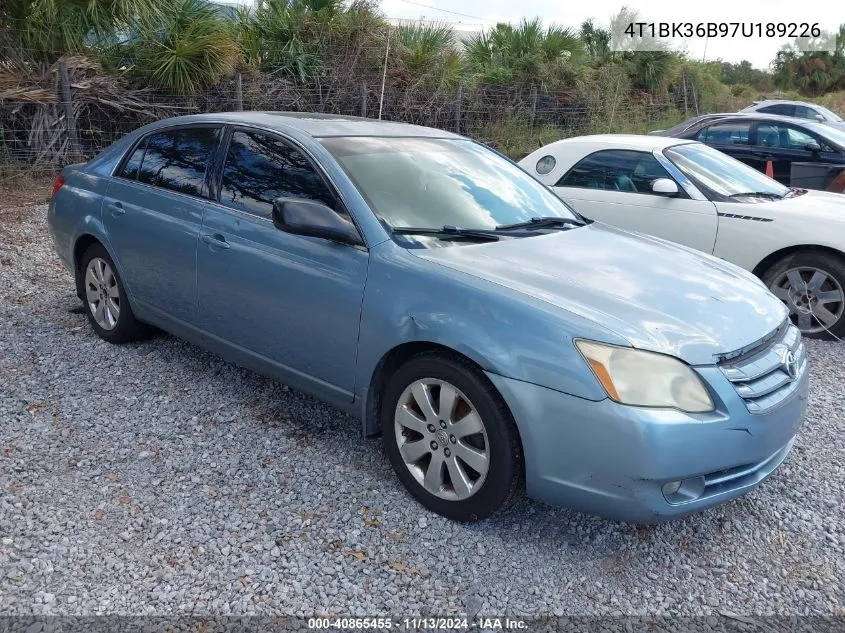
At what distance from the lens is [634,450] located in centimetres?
269

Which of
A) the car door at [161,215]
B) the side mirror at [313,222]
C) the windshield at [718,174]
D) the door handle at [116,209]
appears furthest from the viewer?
the windshield at [718,174]

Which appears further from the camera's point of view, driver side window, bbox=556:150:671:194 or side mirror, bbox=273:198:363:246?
driver side window, bbox=556:150:671:194

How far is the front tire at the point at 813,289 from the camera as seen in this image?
572cm

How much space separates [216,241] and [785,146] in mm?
8342

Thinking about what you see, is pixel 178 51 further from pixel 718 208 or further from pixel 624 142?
pixel 718 208

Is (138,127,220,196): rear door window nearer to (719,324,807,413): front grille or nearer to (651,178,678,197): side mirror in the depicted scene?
(719,324,807,413): front grille

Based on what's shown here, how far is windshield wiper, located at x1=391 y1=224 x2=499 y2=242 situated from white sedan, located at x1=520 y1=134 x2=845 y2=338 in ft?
8.97

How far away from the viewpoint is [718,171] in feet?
21.4

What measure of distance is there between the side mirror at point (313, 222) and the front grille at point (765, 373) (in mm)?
1645

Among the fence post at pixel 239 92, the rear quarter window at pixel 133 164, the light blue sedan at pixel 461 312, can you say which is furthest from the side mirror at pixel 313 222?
the fence post at pixel 239 92

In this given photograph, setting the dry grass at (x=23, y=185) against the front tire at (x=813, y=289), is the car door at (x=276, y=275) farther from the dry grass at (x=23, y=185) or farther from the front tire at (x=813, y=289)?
the dry grass at (x=23, y=185)

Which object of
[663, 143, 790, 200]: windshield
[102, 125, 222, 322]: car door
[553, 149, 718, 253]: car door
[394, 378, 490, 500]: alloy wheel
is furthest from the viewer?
[663, 143, 790, 200]: windshield

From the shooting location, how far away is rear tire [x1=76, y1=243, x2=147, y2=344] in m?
4.88

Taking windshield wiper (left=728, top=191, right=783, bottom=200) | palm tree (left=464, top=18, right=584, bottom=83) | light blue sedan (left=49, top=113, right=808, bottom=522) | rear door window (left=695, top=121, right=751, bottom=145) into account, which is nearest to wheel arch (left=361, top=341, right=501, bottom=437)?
light blue sedan (left=49, top=113, right=808, bottom=522)
